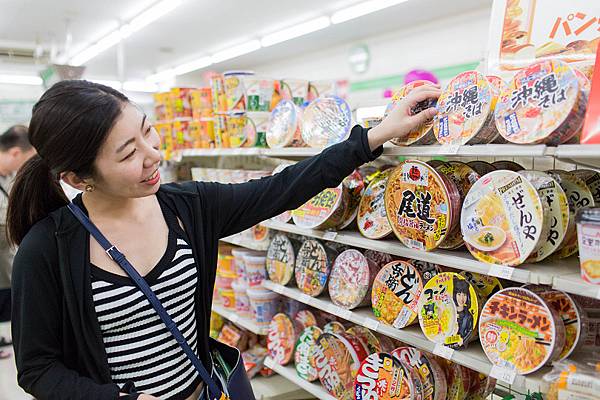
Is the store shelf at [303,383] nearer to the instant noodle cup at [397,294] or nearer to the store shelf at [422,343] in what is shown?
the store shelf at [422,343]

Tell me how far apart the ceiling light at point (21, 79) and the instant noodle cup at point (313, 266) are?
40.7 feet

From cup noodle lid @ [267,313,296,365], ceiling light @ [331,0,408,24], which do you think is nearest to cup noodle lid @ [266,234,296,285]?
cup noodle lid @ [267,313,296,365]

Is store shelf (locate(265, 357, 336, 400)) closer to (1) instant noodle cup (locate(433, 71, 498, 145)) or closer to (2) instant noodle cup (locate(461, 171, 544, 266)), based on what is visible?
(2) instant noodle cup (locate(461, 171, 544, 266))

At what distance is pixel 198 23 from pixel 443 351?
312 inches

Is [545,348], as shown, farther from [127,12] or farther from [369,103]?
[127,12]

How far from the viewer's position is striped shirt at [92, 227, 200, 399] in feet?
4.72

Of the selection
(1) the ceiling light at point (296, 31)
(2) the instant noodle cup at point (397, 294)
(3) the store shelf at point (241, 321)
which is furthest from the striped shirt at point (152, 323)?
(1) the ceiling light at point (296, 31)

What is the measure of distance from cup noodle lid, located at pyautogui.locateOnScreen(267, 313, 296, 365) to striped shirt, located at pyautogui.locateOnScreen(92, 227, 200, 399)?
118cm

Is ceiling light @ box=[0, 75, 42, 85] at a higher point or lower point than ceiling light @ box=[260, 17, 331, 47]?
lower

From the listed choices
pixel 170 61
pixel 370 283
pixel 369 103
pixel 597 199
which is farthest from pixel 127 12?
pixel 597 199

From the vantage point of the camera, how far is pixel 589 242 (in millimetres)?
1376

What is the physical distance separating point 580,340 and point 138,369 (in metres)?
1.34

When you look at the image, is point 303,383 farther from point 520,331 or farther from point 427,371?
point 520,331

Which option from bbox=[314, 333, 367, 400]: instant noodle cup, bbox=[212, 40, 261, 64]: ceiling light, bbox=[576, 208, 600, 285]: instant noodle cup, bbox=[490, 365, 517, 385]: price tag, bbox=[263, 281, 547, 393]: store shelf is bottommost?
bbox=[314, 333, 367, 400]: instant noodle cup
